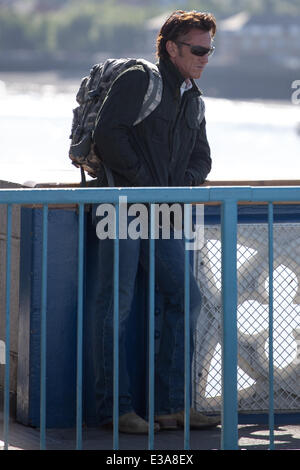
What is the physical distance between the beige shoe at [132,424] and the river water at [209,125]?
2375 centimetres

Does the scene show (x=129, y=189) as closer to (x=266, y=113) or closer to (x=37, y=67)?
(x=266, y=113)

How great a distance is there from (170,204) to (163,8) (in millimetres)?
161046

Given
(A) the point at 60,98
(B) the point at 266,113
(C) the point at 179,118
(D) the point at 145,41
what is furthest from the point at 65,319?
(D) the point at 145,41

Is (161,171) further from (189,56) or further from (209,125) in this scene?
(209,125)

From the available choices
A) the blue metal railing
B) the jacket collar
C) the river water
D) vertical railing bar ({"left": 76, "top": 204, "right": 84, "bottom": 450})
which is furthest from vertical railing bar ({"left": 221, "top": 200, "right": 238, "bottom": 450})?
the river water

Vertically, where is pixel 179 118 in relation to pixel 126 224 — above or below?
→ above

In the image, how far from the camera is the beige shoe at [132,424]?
434cm

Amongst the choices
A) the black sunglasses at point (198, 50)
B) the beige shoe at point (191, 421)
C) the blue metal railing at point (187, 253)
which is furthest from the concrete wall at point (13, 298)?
the blue metal railing at point (187, 253)

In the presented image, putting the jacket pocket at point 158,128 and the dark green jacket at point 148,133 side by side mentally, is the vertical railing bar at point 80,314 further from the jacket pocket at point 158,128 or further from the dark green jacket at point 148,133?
the jacket pocket at point 158,128

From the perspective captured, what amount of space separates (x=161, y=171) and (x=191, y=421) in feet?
3.36

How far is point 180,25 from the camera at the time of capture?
4.53 meters

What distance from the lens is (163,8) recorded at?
162 metres

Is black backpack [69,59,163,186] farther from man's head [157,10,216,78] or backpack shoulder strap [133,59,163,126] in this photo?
Result: man's head [157,10,216,78]

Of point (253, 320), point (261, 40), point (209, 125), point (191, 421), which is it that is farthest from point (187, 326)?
point (261, 40)
